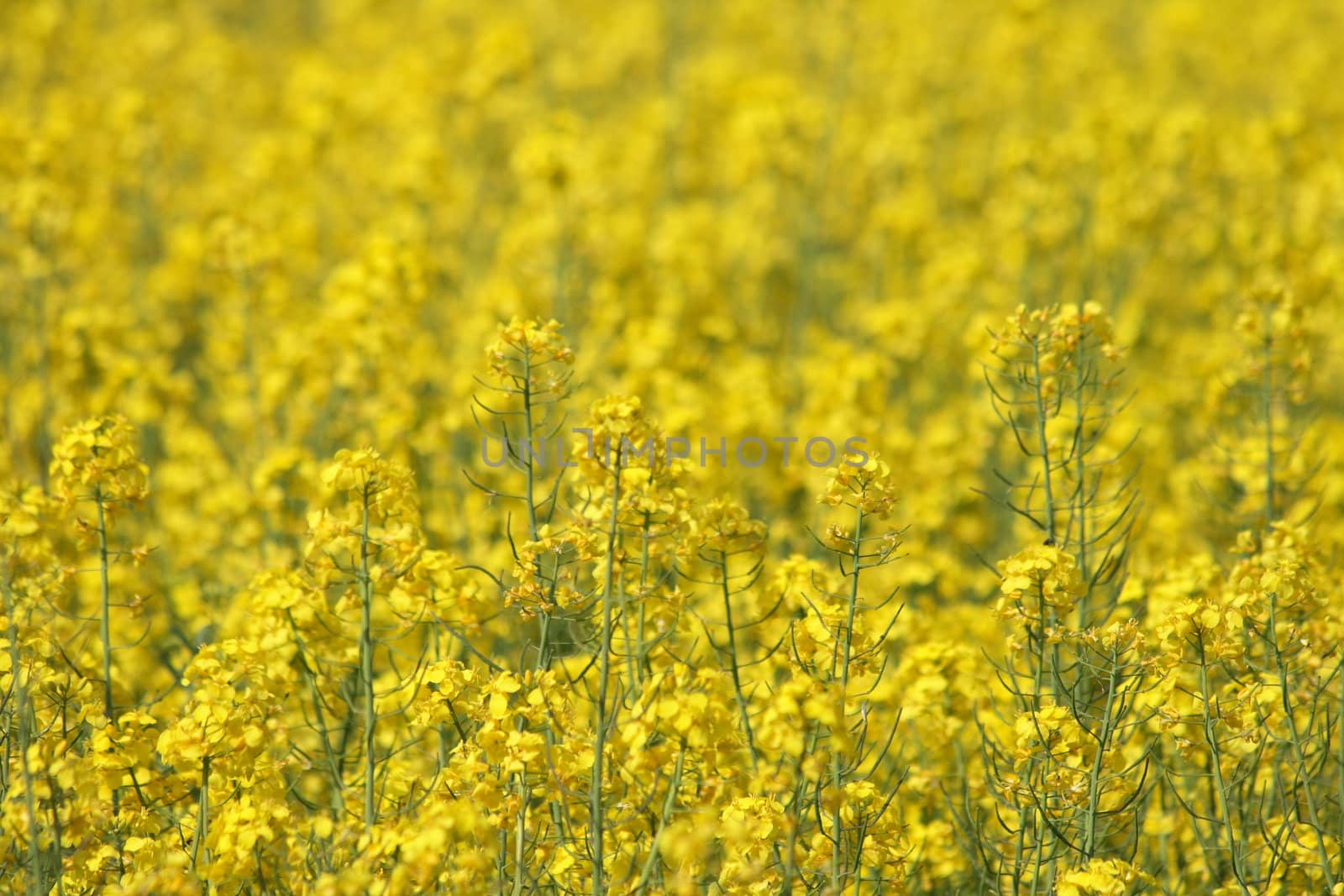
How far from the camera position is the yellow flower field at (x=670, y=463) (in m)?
3.25

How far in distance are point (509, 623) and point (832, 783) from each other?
1.97m

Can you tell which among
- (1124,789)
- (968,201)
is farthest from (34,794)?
(968,201)

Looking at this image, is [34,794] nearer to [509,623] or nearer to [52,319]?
[509,623]

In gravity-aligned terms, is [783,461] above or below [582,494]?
above

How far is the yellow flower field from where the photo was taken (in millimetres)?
3250

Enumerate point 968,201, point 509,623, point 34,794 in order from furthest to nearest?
point 968,201 → point 509,623 → point 34,794

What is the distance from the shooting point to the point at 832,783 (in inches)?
128

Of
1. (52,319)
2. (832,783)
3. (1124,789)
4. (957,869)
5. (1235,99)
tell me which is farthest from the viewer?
(1235,99)

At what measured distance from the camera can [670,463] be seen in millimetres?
3330

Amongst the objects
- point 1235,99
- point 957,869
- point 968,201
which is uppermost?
point 1235,99

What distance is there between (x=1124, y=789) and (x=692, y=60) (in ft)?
37.0

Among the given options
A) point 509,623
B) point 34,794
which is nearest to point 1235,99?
point 509,623

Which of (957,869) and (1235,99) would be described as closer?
(957,869)

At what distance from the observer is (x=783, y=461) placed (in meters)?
5.98
